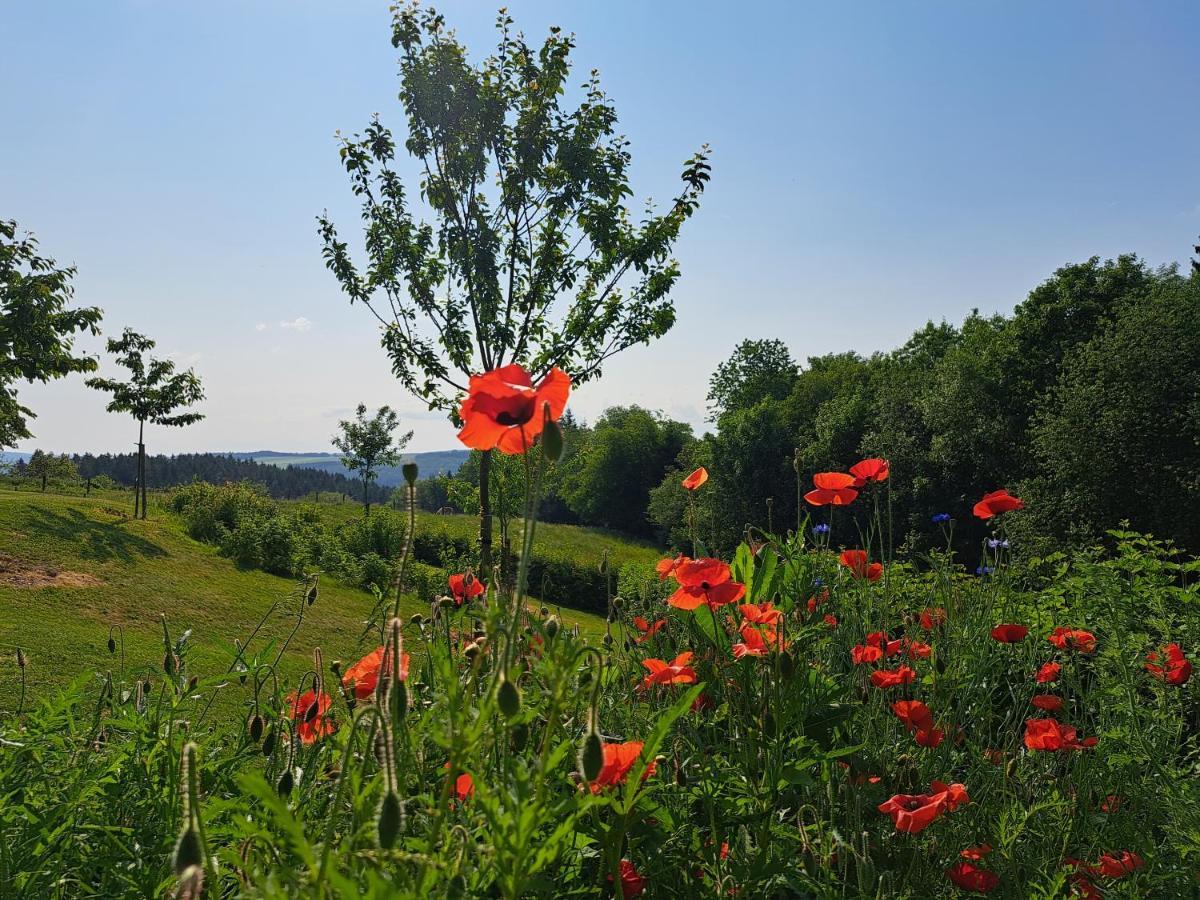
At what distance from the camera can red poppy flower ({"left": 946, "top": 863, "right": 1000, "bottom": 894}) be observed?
4.20 feet

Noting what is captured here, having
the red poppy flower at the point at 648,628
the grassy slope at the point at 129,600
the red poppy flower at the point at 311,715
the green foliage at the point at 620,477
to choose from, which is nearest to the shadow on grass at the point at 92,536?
the grassy slope at the point at 129,600

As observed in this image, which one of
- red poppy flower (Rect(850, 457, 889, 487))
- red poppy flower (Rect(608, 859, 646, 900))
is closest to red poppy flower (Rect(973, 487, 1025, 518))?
red poppy flower (Rect(850, 457, 889, 487))

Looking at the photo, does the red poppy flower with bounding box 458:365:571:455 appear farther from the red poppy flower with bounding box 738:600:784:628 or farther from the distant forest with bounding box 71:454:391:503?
the distant forest with bounding box 71:454:391:503

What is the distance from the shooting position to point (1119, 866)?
54.5 inches

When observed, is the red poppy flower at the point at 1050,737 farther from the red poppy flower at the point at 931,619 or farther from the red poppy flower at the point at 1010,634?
the red poppy flower at the point at 931,619

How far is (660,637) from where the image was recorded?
2.07m

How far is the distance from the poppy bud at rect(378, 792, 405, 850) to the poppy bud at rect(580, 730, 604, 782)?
0.19 metres

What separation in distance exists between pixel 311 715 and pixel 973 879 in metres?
1.21

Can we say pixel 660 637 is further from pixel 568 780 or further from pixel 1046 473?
pixel 1046 473

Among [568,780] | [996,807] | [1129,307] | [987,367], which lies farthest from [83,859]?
[987,367]

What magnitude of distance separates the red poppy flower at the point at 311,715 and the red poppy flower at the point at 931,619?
5.54ft

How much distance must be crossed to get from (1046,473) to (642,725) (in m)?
18.0

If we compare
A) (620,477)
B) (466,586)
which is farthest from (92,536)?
(620,477)

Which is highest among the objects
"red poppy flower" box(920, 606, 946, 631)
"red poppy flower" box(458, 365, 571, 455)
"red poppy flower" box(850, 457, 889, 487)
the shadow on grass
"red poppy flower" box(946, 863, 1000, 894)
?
"red poppy flower" box(458, 365, 571, 455)
